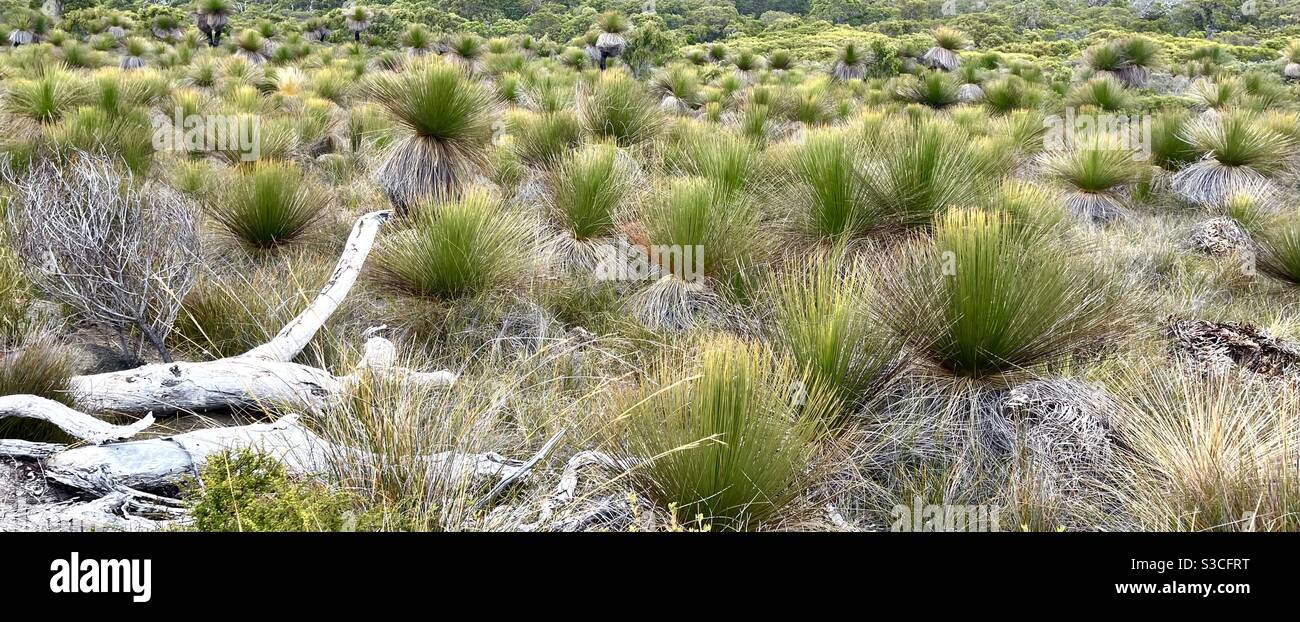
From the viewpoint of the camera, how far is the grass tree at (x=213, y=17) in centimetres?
2456

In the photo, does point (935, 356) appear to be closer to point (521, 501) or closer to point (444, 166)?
point (521, 501)

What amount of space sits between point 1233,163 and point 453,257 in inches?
406

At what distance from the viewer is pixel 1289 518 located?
2.64 metres

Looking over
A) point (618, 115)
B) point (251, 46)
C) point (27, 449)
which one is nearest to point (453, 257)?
point (27, 449)

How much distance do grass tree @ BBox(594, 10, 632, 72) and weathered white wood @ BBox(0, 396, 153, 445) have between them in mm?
20556

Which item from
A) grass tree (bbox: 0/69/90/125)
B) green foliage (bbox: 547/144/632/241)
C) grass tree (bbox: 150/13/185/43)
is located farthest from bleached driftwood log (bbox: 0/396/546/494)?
grass tree (bbox: 150/13/185/43)

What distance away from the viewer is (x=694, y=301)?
552 cm

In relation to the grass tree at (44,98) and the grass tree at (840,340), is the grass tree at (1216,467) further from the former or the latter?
the grass tree at (44,98)

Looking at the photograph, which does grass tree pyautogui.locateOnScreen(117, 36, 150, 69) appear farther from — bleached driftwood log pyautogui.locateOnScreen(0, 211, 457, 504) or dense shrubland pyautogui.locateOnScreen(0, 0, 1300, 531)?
bleached driftwood log pyautogui.locateOnScreen(0, 211, 457, 504)

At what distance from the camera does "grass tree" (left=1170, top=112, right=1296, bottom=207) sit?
33.9ft

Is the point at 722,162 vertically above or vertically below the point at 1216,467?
above

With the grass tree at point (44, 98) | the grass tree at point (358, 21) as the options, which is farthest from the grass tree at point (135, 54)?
the grass tree at point (44, 98)

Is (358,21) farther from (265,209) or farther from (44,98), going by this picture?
(265,209)

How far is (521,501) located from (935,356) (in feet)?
7.53
